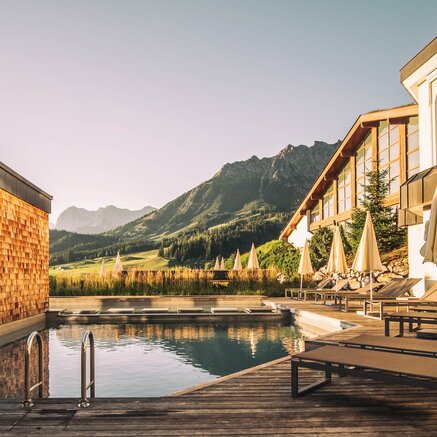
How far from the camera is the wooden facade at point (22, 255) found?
10.2 m

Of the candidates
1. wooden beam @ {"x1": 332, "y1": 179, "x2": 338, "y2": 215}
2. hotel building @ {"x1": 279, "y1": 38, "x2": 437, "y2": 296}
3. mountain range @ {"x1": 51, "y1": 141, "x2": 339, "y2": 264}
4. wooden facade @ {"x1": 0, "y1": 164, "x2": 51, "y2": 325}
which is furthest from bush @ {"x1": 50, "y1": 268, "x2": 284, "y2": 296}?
mountain range @ {"x1": 51, "y1": 141, "x2": 339, "y2": 264}

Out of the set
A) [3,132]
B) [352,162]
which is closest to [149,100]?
[3,132]

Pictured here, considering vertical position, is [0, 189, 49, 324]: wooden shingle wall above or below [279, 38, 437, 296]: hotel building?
below

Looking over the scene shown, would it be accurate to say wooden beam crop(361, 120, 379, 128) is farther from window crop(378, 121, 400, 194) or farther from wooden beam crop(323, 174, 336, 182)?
wooden beam crop(323, 174, 336, 182)

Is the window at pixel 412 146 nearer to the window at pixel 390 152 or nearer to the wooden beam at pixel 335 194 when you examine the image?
the window at pixel 390 152

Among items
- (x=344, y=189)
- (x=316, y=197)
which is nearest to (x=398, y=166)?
(x=344, y=189)

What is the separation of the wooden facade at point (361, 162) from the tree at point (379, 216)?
35 cm

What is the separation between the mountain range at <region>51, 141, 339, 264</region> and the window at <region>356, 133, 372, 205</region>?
91.6 meters

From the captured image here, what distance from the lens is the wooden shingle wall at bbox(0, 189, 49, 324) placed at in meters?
10.2

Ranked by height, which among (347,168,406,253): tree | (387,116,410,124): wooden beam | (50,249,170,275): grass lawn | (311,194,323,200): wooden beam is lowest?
(50,249,170,275): grass lawn

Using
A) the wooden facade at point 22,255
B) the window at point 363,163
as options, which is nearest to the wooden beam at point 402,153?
the window at point 363,163

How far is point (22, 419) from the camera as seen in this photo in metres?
3.74

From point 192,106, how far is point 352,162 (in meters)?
8.30

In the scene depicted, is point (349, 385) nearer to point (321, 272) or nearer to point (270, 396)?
point (270, 396)
